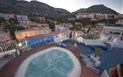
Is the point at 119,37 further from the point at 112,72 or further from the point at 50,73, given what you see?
the point at 50,73

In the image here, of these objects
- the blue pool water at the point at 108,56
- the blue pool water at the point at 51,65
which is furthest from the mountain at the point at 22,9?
the blue pool water at the point at 108,56

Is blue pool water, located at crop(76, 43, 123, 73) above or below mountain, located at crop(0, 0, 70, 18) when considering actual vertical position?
below

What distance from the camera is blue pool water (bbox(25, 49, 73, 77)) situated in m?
5.93

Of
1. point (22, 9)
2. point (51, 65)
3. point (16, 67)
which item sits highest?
point (22, 9)

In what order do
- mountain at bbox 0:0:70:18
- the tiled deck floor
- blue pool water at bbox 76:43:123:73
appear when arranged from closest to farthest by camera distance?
the tiled deck floor < blue pool water at bbox 76:43:123:73 < mountain at bbox 0:0:70:18

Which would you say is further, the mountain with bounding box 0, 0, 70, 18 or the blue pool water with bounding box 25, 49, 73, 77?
the mountain with bounding box 0, 0, 70, 18

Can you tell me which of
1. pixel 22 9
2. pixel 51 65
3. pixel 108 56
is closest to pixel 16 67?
pixel 51 65

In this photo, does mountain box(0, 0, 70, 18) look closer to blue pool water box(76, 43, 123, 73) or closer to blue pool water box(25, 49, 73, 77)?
blue pool water box(25, 49, 73, 77)

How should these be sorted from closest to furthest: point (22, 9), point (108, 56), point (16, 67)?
point (16, 67) < point (108, 56) < point (22, 9)

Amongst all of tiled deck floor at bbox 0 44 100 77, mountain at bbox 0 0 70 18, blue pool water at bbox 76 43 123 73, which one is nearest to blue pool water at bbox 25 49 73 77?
tiled deck floor at bbox 0 44 100 77

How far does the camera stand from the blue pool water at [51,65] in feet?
19.5

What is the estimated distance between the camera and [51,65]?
7.16 meters

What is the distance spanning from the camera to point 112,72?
15.4 feet

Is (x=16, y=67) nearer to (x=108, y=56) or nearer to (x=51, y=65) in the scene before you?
(x=51, y=65)
